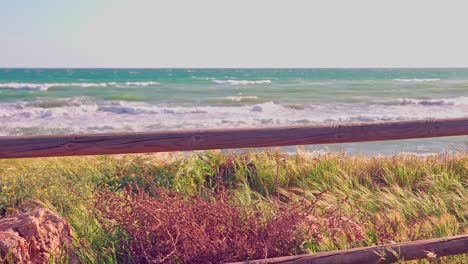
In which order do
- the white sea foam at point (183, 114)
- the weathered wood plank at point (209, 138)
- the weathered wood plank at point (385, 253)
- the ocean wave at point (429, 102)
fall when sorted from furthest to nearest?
the ocean wave at point (429, 102), the white sea foam at point (183, 114), the weathered wood plank at point (209, 138), the weathered wood plank at point (385, 253)

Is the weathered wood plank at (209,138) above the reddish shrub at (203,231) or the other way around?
above

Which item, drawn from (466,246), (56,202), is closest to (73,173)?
(56,202)

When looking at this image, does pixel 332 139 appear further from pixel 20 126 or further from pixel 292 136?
pixel 20 126

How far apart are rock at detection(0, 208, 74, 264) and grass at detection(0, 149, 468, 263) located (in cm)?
14

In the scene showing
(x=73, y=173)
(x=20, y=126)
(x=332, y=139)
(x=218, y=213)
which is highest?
(x=332, y=139)

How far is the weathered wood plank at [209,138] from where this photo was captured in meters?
3.34

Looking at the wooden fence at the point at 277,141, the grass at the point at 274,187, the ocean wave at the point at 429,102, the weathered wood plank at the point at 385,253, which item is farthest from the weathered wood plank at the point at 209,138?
the ocean wave at the point at 429,102

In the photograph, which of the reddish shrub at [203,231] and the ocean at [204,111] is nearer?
the reddish shrub at [203,231]

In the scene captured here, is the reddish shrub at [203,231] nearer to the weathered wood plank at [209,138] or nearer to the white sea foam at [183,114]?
the weathered wood plank at [209,138]

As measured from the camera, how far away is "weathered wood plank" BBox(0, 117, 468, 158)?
334cm

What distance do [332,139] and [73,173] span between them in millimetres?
3670

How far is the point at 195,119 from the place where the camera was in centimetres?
1908

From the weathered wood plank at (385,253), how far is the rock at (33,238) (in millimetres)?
1291

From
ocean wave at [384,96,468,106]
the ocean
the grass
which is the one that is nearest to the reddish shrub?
the grass
